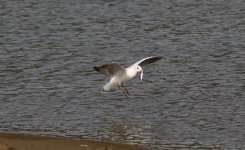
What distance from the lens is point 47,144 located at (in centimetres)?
1098

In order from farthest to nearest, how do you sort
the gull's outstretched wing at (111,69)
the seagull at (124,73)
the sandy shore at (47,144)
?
the seagull at (124,73)
the gull's outstretched wing at (111,69)
the sandy shore at (47,144)

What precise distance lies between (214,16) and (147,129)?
9.64 metres

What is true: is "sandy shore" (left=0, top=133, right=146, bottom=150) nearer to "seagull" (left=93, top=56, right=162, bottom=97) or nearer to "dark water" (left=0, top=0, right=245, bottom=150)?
"dark water" (left=0, top=0, right=245, bottom=150)

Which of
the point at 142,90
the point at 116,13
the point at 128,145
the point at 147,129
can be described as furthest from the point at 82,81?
the point at 116,13

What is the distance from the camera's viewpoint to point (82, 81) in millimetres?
16406

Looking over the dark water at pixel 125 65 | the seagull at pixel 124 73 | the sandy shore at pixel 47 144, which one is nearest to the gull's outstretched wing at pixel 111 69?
the seagull at pixel 124 73

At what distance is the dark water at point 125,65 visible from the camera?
43.5ft

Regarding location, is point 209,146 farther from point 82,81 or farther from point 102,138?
point 82,81

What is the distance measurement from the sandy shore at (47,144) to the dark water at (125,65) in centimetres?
78

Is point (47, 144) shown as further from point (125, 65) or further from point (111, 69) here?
point (125, 65)

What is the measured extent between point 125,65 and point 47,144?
669 centimetres

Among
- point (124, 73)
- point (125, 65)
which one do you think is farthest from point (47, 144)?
point (125, 65)

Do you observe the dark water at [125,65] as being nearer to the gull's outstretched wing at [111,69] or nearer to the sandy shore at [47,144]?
the gull's outstretched wing at [111,69]

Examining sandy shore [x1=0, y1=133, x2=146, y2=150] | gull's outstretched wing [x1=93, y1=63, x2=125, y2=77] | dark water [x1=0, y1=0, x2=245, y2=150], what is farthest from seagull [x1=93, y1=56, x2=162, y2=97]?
sandy shore [x1=0, y1=133, x2=146, y2=150]
